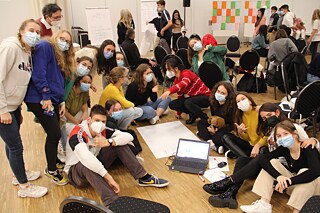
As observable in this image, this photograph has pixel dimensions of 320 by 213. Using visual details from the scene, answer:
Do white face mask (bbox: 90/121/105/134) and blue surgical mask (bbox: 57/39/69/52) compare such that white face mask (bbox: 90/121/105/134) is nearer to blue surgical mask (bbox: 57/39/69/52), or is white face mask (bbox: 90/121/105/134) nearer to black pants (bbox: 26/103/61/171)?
black pants (bbox: 26/103/61/171)

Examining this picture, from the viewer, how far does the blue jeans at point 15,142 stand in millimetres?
2339

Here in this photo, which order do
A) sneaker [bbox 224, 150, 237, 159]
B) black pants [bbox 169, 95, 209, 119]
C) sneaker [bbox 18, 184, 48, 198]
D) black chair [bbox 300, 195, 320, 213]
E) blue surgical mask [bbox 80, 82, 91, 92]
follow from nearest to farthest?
black chair [bbox 300, 195, 320, 213], sneaker [bbox 18, 184, 48, 198], blue surgical mask [bbox 80, 82, 91, 92], sneaker [bbox 224, 150, 237, 159], black pants [bbox 169, 95, 209, 119]

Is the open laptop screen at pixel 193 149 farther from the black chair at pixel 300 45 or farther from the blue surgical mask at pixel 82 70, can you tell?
the black chair at pixel 300 45

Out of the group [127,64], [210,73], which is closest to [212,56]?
[210,73]

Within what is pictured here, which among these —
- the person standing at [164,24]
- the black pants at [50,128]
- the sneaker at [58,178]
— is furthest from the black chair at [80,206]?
the person standing at [164,24]

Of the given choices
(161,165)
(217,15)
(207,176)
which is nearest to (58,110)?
(161,165)

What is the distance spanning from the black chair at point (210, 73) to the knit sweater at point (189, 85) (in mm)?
96

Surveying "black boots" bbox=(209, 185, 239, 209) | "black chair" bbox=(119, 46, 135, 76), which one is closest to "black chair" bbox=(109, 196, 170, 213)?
"black boots" bbox=(209, 185, 239, 209)

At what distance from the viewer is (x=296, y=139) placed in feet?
7.52

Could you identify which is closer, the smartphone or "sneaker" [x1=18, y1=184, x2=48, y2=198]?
"sneaker" [x1=18, y1=184, x2=48, y2=198]

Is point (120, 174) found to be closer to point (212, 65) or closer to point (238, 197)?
point (238, 197)

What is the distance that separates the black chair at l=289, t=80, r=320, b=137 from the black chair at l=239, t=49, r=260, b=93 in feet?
6.26

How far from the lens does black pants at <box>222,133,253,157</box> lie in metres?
3.00

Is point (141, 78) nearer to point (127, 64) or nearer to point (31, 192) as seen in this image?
point (127, 64)
